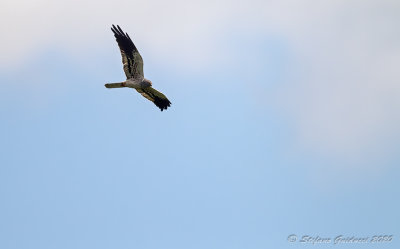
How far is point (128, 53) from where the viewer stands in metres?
36.0

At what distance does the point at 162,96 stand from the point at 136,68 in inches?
122

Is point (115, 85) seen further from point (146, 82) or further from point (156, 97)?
point (156, 97)

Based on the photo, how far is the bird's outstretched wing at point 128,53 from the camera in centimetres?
3597

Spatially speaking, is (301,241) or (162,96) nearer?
(301,241)

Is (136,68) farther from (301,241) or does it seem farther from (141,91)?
(301,241)

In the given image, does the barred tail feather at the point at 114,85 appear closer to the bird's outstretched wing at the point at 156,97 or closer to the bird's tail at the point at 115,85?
Answer: the bird's tail at the point at 115,85

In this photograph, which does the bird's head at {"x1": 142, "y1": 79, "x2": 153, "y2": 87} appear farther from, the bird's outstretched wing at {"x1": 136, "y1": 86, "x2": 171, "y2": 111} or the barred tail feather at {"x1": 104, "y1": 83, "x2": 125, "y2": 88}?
the barred tail feather at {"x1": 104, "y1": 83, "x2": 125, "y2": 88}

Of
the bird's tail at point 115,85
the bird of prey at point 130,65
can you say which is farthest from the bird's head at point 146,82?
the bird's tail at point 115,85

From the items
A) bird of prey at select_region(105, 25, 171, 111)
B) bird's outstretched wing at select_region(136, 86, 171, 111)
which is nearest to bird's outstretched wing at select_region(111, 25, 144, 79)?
bird of prey at select_region(105, 25, 171, 111)

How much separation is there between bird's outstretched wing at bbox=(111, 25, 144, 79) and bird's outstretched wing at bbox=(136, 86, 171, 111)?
1.82 m

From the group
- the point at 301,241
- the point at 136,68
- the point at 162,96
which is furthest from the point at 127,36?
the point at 301,241

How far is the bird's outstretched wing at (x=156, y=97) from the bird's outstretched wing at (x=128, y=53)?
1.82 m

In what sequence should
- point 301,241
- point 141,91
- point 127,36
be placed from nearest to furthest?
1. point 301,241
2. point 127,36
3. point 141,91

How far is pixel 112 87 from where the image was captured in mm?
36750
